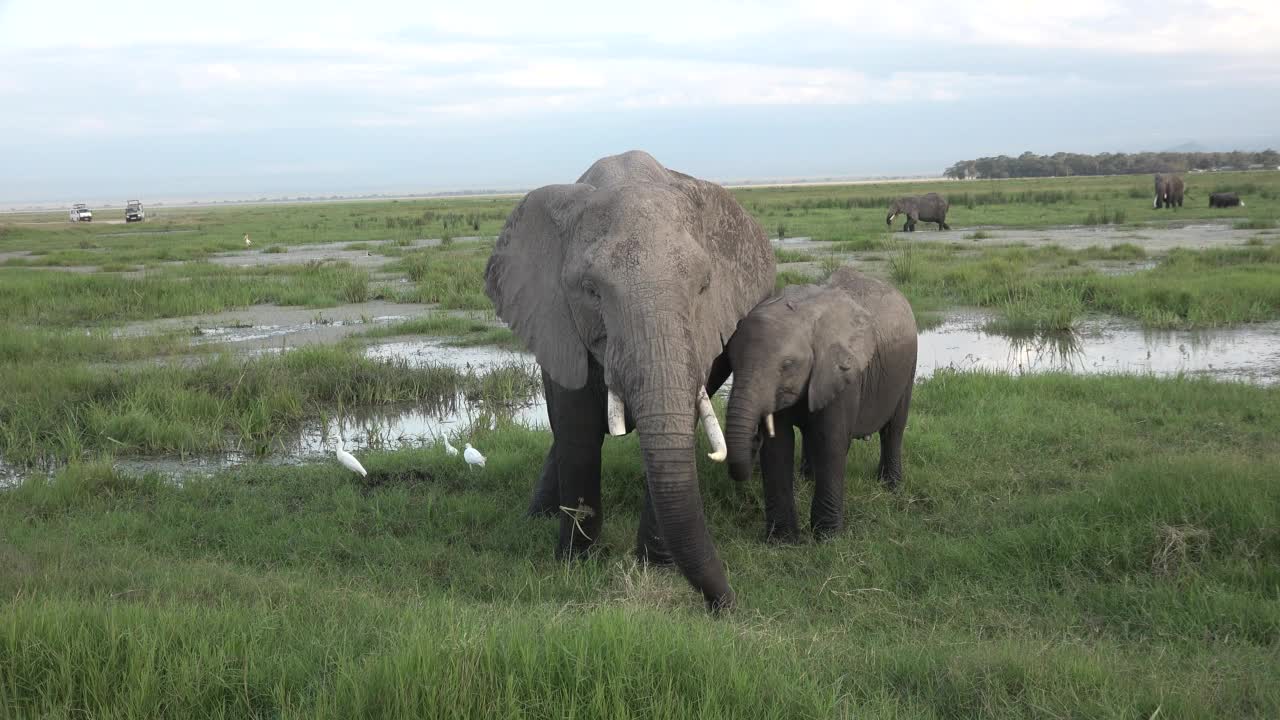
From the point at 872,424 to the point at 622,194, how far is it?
2.49 meters

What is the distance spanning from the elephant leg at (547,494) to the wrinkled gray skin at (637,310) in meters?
0.04

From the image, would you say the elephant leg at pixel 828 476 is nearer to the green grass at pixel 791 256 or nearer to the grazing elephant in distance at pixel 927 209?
the green grass at pixel 791 256

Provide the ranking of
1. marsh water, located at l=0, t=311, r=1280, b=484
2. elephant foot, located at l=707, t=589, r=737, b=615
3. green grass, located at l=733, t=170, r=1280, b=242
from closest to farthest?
elephant foot, located at l=707, t=589, r=737, b=615 < marsh water, located at l=0, t=311, r=1280, b=484 < green grass, located at l=733, t=170, r=1280, b=242

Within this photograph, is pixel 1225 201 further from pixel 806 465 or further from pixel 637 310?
pixel 637 310

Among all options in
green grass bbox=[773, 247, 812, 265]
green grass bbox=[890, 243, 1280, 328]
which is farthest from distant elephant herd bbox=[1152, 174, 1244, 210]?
green grass bbox=[773, 247, 812, 265]

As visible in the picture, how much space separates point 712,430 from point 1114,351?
842 cm

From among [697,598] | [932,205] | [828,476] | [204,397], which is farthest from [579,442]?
[932,205]

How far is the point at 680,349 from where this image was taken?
472 cm

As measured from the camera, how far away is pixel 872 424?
6816mm

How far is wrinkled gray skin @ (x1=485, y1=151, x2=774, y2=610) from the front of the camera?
15.2ft

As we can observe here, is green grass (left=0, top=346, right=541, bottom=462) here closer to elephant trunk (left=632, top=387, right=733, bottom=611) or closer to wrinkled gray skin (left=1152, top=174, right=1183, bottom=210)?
elephant trunk (left=632, top=387, right=733, bottom=611)

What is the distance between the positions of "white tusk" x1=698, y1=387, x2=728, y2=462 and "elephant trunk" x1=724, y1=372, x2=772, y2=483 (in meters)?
0.70

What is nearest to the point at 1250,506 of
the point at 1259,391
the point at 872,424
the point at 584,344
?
the point at 872,424

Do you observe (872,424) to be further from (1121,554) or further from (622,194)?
(622,194)
